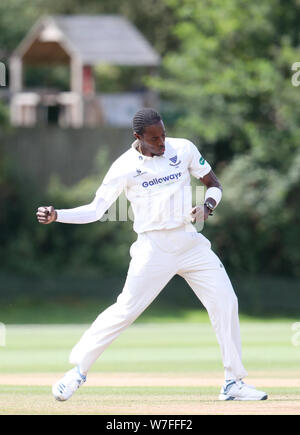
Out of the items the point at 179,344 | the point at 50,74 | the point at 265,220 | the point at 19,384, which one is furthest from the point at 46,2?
the point at 19,384

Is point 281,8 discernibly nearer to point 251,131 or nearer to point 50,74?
point 251,131

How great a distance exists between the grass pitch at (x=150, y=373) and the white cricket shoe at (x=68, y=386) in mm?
70

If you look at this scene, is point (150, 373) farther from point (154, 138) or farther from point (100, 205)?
point (154, 138)

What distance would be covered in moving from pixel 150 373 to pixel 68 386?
3485mm

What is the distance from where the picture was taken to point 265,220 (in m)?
26.5

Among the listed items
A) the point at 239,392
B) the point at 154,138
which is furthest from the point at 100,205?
the point at 239,392

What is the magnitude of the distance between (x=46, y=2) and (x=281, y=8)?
18.8 meters

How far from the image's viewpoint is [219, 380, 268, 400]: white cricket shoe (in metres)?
8.25

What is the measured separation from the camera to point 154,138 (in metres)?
8.20

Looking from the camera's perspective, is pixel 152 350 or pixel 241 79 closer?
pixel 152 350

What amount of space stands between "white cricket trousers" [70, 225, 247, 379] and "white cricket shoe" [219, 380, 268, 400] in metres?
0.07

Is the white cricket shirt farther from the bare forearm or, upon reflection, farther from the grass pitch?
the grass pitch

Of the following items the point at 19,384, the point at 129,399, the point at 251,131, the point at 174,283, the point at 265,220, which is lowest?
the point at 174,283

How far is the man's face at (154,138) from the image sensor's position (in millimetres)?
8195
